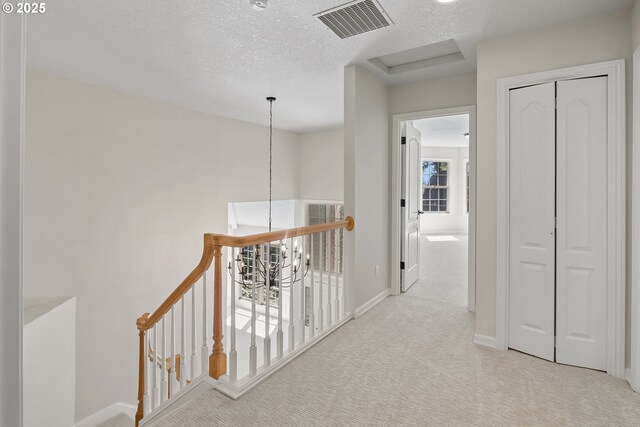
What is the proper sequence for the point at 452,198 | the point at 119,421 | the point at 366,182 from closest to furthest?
the point at 366,182
the point at 119,421
the point at 452,198

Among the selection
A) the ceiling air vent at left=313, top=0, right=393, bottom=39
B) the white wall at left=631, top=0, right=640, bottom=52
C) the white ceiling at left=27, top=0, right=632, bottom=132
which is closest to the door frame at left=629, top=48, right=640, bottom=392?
the white wall at left=631, top=0, right=640, bottom=52

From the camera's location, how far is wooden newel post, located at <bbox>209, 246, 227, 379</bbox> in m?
2.08

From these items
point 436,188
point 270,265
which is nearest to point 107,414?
point 270,265

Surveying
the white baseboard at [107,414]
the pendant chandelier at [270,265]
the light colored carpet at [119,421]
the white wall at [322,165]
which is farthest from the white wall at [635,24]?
the white baseboard at [107,414]

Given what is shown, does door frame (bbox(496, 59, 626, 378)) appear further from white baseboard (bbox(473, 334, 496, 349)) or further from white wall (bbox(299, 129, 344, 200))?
white wall (bbox(299, 129, 344, 200))

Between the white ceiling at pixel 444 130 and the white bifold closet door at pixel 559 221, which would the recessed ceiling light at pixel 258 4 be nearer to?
the white bifold closet door at pixel 559 221

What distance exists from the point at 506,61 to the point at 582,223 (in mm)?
1372

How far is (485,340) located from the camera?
105 inches

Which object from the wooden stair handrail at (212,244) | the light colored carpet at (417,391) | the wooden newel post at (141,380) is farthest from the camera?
the wooden newel post at (141,380)

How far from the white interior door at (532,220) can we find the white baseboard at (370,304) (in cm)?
132

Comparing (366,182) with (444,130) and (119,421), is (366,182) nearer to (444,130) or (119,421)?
(119,421)

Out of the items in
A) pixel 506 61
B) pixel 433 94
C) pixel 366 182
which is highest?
pixel 433 94

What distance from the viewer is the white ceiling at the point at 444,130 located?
245 inches

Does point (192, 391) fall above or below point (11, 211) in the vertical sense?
below
